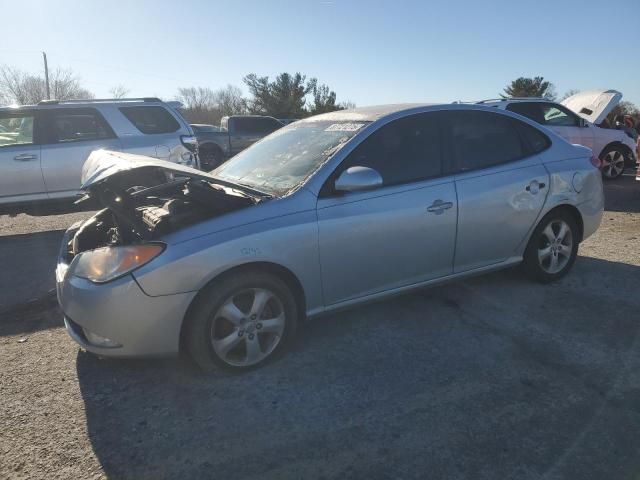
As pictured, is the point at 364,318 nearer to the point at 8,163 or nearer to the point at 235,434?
the point at 235,434

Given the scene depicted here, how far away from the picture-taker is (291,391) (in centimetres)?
294

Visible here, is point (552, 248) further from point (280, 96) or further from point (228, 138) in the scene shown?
point (280, 96)

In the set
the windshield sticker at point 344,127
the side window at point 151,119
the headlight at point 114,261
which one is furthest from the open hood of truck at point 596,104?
the headlight at point 114,261

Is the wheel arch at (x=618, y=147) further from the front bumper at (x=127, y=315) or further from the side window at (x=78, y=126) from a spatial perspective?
the front bumper at (x=127, y=315)

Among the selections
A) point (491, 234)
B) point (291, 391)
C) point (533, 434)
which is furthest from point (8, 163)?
point (533, 434)

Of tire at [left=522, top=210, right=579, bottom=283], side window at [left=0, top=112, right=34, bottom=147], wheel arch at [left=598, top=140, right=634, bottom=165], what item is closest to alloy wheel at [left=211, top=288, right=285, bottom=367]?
tire at [left=522, top=210, right=579, bottom=283]

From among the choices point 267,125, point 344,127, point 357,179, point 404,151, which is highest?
point 267,125

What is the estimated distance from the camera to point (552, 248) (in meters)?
4.45

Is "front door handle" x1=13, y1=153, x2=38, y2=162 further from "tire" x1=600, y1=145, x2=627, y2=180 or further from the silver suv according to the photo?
"tire" x1=600, y1=145, x2=627, y2=180

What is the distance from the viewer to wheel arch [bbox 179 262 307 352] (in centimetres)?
290

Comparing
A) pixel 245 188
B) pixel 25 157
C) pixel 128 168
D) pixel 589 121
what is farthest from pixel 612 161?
pixel 25 157

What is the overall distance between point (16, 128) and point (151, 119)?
1.84 metres

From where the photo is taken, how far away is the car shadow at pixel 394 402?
2.35m

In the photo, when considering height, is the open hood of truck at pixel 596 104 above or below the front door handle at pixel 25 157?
above
